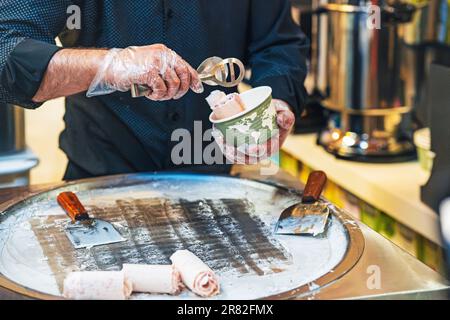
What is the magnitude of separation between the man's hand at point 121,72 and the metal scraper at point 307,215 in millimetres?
282

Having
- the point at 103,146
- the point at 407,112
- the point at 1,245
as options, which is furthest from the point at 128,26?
the point at 407,112

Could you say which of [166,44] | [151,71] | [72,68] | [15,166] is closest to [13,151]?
[15,166]

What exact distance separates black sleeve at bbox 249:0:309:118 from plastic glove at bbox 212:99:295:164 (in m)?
0.14

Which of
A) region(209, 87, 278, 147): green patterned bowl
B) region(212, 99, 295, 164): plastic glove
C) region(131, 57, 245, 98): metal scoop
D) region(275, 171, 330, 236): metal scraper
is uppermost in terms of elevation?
region(131, 57, 245, 98): metal scoop

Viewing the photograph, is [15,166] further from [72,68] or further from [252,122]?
[252,122]

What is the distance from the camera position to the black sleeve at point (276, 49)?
1718 mm

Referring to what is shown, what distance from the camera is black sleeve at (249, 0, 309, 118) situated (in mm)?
1718

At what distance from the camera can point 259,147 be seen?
1.41m

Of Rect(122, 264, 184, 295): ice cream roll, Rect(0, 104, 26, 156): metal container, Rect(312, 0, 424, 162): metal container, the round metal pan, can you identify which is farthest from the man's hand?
Rect(312, 0, 424, 162): metal container

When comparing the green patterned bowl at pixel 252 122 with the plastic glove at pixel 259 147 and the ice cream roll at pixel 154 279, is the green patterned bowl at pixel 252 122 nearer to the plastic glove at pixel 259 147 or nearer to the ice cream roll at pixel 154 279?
the plastic glove at pixel 259 147

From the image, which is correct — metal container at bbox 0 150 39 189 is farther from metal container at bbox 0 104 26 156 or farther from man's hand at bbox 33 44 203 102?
man's hand at bbox 33 44 203 102

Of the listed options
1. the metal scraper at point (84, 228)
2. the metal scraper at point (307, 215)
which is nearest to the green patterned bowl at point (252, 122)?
the metal scraper at point (307, 215)
